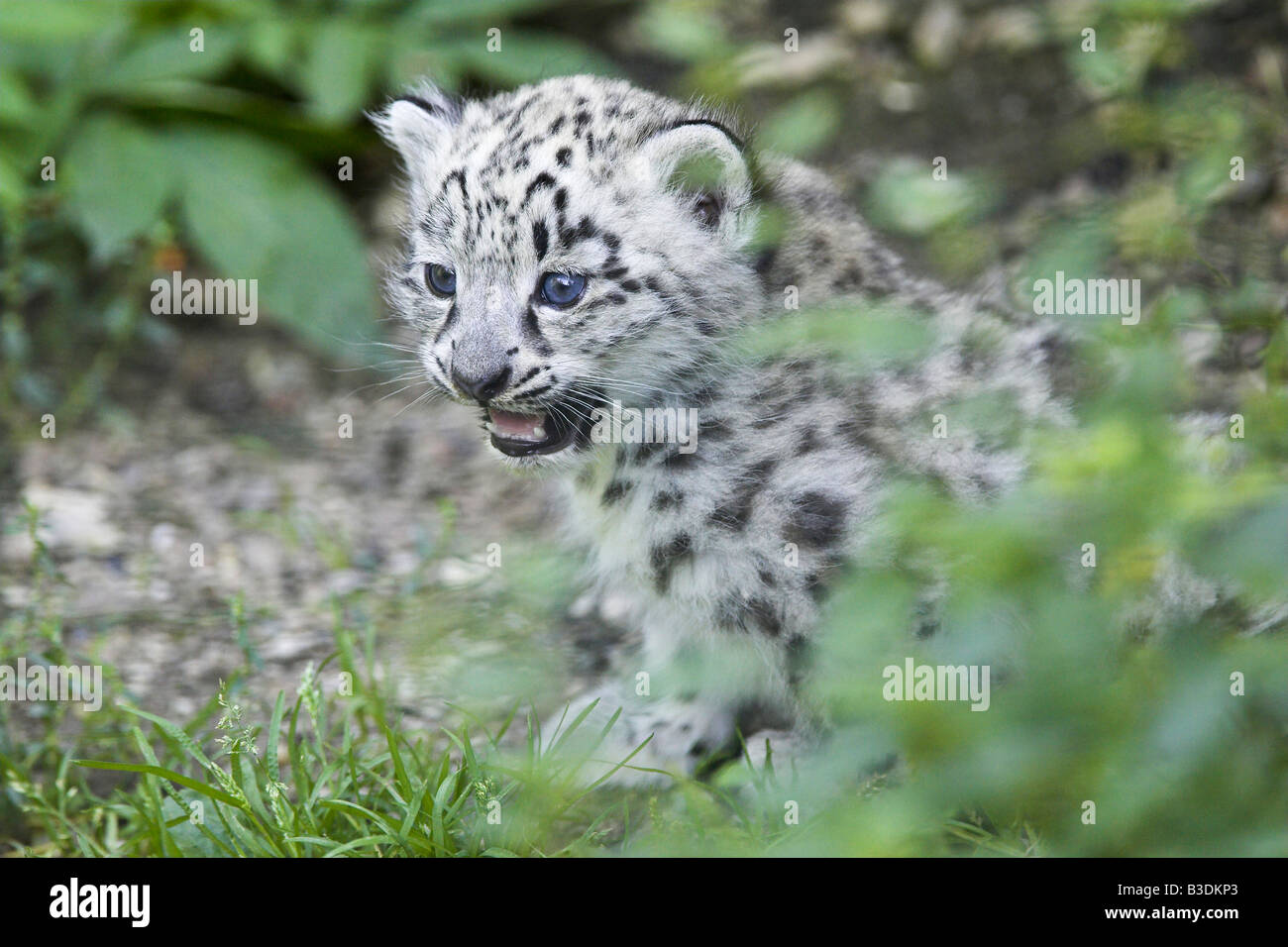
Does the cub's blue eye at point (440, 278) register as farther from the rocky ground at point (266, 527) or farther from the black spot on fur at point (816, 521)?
the black spot on fur at point (816, 521)

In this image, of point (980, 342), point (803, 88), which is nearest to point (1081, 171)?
point (803, 88)

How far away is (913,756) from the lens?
3.18 m

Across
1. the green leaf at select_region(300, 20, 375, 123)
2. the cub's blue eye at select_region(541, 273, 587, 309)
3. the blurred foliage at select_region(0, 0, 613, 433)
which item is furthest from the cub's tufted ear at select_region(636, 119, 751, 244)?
the green leaf at select_region(300, 20, 375, 123)

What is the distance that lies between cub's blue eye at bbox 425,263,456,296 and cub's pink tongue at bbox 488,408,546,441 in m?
0.54

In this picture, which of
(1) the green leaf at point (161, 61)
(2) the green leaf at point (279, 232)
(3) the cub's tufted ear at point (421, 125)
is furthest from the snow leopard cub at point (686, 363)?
(1) the green leaf at point (161, 61)

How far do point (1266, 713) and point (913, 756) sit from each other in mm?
999

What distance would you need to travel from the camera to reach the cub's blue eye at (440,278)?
17.6 ft

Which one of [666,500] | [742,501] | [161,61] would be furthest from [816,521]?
[161,61]

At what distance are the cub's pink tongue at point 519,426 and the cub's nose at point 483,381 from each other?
256mm

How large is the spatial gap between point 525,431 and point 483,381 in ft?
1.26

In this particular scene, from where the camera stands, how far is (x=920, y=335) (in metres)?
3.24

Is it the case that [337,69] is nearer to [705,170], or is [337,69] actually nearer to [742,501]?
[705,170]

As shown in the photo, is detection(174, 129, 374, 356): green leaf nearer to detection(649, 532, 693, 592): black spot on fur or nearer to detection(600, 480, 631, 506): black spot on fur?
detection(600, 480, 631, 506): black spot on fur

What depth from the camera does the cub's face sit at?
5.04 metres
